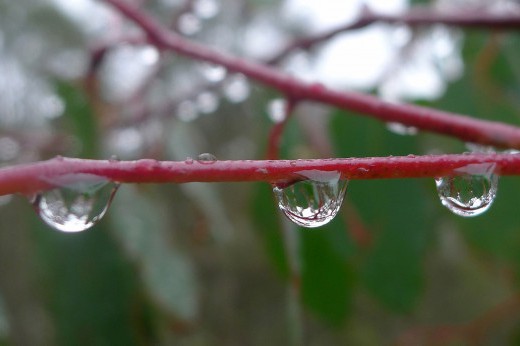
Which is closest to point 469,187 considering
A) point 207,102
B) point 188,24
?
point 207,102

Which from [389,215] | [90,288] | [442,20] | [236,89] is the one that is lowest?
[90,288]

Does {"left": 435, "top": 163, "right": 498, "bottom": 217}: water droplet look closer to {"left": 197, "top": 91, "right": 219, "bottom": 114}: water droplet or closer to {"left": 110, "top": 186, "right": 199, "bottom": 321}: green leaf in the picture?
{"left": 110, "top": 186, "right": 199, "bottom": 321}: green leaf

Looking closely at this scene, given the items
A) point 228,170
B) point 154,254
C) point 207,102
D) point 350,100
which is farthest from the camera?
point 207,102

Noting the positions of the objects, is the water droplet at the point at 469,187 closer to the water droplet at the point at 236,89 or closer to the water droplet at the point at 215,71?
the water droplet at the point at 215,71

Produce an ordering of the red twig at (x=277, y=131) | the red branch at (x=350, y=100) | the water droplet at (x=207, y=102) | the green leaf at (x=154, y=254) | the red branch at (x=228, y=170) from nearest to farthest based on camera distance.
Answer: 1. the red branch at (x=228, y=170)
2. the red branch at (x=350, y=100)
3. the red twig at (x=277, y=131)
4. the green leaf at (x=154, y=254)
5. the water droplet at (x=207, y=102)

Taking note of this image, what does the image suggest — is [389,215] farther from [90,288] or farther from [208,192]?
[90,288]

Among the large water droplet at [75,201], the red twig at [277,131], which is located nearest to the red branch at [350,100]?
the red twig at [277,131]
